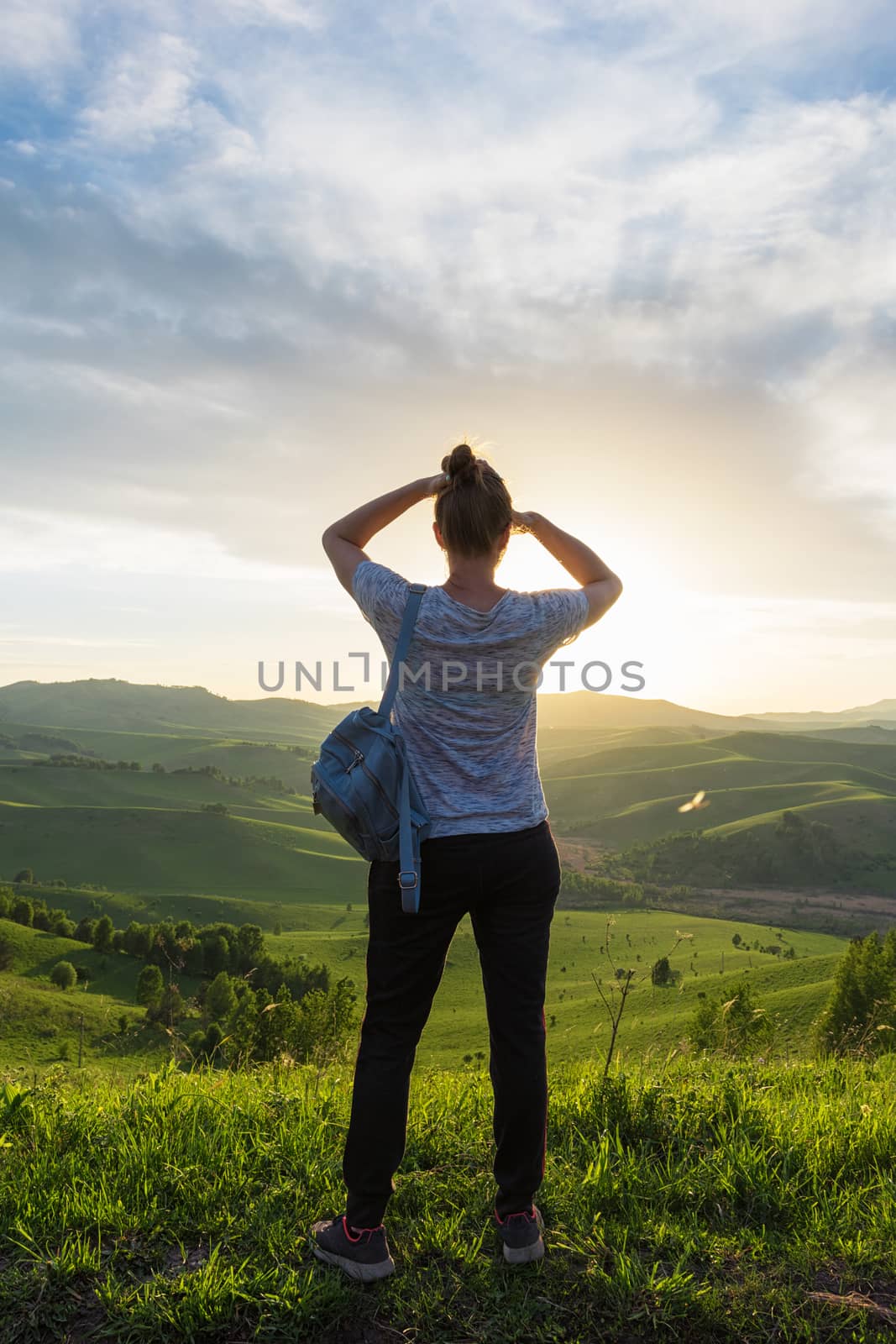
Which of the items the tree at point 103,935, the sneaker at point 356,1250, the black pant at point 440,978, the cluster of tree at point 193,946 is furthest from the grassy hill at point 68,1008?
the black pant at point 440,978

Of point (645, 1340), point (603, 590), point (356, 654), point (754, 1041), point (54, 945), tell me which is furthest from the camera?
point (54, 945)

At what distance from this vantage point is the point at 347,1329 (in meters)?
2.55

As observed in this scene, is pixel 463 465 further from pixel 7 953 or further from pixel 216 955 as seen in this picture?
pixel 7 953

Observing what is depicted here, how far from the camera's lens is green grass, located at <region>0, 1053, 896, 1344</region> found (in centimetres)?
256

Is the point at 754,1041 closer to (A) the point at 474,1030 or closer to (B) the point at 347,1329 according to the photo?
(B) the point at 347,1329

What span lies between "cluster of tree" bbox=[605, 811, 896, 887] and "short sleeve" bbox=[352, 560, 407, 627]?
Answer: 543 feet

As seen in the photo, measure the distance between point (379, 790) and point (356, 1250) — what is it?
1.51 metres

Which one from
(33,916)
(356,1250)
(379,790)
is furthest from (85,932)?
(379,790)

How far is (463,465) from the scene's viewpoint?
9.21 ft

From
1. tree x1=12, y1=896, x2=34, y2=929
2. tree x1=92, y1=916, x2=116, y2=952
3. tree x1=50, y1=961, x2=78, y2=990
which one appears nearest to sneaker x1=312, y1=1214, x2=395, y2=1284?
tree x1=50, y1=961, x2=78, y2=990

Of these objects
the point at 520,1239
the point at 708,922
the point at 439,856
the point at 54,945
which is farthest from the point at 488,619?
the point at 708,922

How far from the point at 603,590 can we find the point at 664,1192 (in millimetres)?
2341

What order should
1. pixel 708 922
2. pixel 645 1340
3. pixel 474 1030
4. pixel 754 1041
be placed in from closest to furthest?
pixel 645 1340
pixel 754 1041
pixel 474 1030
pixel 708 922

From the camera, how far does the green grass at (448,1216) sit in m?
2.56
